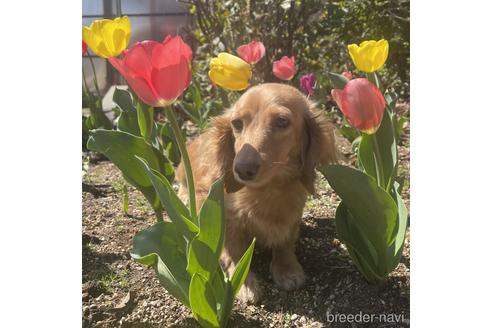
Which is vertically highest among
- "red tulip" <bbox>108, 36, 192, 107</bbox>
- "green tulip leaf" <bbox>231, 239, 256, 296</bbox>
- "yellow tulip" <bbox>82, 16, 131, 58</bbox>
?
"yellow tulip" <bbox>82, 16, 131, 58</bbox>

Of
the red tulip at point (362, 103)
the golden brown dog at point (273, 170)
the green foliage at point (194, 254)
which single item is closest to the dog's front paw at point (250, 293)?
the golden brown dog at point (273, 170)

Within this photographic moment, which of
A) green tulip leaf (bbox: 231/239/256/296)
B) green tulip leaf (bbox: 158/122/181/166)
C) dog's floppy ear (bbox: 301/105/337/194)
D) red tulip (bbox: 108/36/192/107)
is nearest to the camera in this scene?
red tulip (bbox: 108/36/192/107)

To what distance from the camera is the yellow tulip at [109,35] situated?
1412mm

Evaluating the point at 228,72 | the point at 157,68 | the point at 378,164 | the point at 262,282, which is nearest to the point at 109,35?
the point at 157,68

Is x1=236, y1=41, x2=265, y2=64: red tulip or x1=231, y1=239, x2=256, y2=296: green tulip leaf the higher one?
x1=236, y1=41, x2=265, y2=64: red tulip

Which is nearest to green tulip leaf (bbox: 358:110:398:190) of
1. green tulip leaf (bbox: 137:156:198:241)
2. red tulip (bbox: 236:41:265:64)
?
red tulip (bbox: 236:41:265:64)

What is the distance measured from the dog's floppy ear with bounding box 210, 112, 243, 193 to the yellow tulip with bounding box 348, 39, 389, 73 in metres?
0.49

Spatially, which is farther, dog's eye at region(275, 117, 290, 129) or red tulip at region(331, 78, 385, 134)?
dog's eye at region(275, 117, 290, 129)

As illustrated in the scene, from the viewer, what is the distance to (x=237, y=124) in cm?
166

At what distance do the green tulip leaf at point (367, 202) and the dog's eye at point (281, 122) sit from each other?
0.58 ft

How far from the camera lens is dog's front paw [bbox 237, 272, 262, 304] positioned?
1.69 meters

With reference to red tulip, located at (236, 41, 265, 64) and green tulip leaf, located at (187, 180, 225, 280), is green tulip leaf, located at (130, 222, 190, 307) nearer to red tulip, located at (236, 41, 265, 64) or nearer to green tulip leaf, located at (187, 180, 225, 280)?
green tulip leaf, located at (187, 180, 225, 280)

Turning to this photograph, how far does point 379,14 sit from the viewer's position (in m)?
1.74
